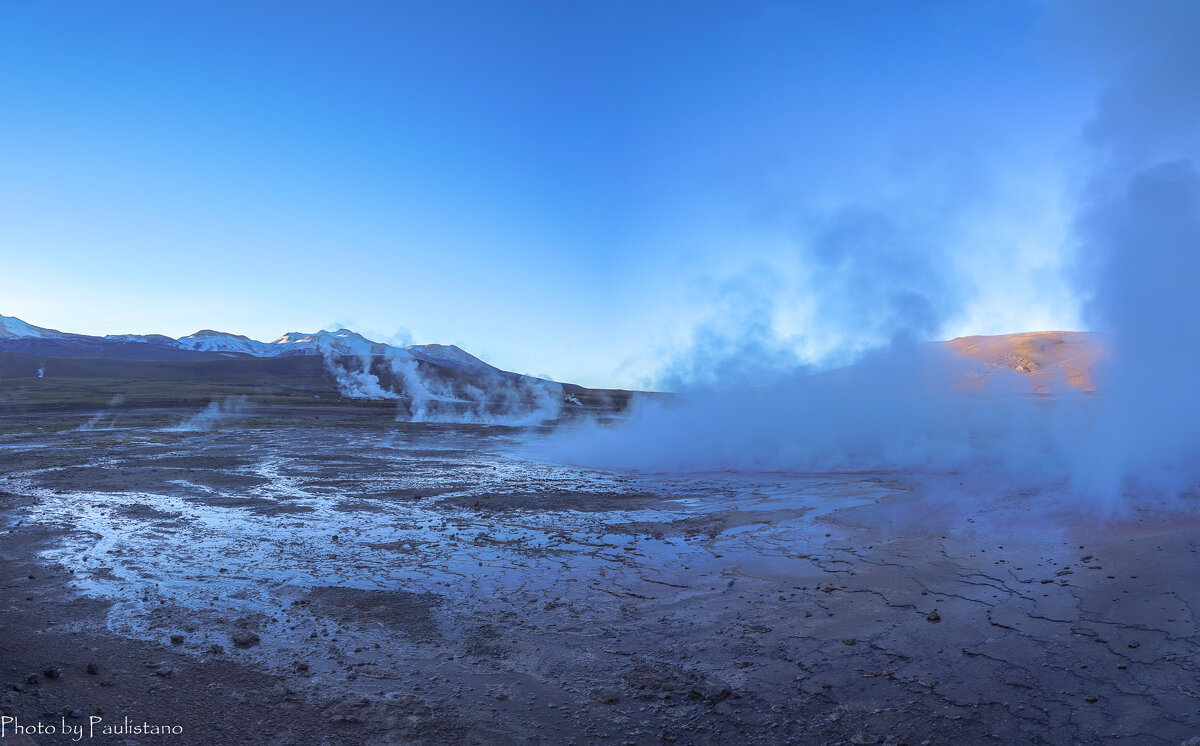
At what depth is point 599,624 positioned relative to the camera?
6.89 metres

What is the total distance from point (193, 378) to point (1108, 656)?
14052 cm

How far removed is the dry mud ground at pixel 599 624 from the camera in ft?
15.6

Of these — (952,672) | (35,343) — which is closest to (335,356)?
(35,343)

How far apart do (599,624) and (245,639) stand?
371cm

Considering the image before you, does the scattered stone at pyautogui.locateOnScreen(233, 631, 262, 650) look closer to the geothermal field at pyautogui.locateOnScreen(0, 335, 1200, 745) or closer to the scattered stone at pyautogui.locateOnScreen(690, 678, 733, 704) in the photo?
the geothermal field at pyautogui.locateOnScreen(0, 335, 1200, 745)

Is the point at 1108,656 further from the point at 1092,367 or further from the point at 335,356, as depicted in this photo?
the point at 335,356

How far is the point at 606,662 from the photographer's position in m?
5.88

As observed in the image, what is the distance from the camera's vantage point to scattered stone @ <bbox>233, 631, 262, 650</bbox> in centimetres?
618

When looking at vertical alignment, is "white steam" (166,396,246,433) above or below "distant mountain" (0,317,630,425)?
below

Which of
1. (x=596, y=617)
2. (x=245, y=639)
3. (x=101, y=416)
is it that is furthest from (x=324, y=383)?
(x=596, y=617)

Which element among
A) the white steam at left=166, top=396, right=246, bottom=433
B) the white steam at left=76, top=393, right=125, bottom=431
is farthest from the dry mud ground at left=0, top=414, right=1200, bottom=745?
the white steam at left=76, top=393, right=125, bottom=431

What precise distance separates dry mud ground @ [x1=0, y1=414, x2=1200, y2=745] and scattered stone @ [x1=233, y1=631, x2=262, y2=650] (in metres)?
0.04

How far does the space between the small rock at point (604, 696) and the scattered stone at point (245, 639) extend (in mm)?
3600

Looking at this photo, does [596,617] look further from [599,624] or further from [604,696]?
[604,696]
